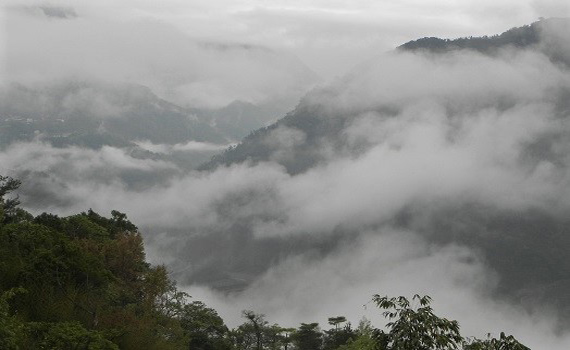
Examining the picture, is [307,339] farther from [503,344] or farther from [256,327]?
[503,344]

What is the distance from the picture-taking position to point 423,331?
12.4 metres

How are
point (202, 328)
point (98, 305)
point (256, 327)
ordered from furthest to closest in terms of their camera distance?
point (256, 327)
point (202, 328)
point (98, 305)

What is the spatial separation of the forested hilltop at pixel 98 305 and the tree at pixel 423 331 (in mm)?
22

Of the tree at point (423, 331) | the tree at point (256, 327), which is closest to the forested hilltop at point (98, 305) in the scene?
the tree at point (423, 331)

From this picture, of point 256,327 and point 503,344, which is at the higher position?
point 256,327

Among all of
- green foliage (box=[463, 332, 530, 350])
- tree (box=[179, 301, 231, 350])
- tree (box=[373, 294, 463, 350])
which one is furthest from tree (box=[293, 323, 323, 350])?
tree (box=[373, 294, 463, 350])

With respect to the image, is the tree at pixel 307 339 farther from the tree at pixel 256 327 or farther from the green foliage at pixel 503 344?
the green foliage at pixel 503 344

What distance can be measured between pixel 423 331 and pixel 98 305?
2030 cm

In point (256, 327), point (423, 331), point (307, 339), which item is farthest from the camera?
point (307, 339)

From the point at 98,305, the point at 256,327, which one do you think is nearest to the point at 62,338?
the point at 98,305

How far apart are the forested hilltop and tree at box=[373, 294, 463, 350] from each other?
0.02 m

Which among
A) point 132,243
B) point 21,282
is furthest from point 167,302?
point 21,282

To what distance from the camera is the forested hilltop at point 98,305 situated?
12656 mm

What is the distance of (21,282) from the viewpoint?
26406mm
